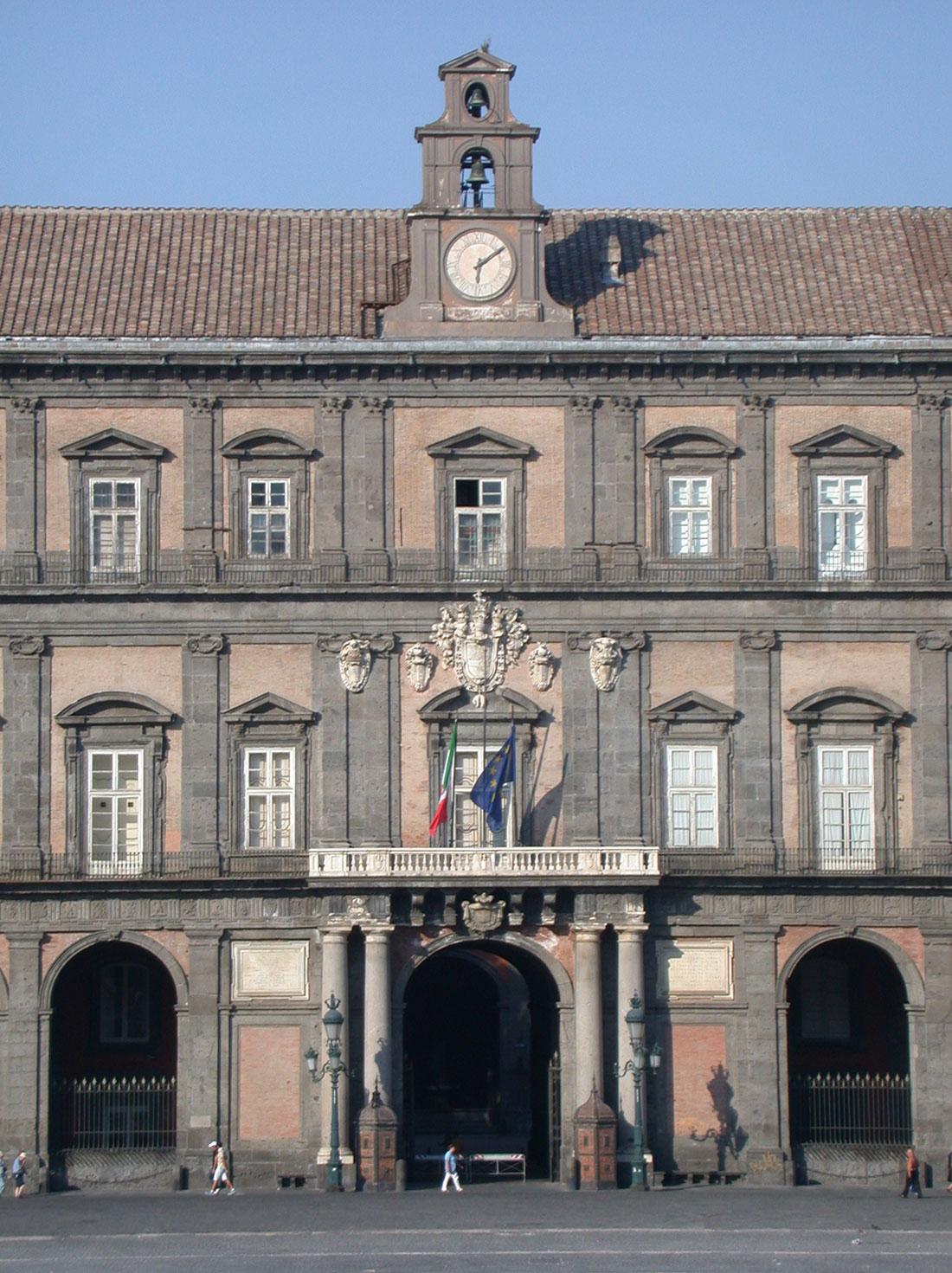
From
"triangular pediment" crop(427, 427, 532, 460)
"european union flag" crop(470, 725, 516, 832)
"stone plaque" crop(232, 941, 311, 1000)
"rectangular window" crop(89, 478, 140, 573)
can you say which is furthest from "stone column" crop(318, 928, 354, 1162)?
"triangular pediment" crop(427, 427, 532, 460)

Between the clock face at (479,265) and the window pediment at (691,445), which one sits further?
the clock face at (479,265)

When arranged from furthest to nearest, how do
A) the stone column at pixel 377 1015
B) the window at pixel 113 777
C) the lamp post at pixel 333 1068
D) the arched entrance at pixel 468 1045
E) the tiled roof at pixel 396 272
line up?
the arched entrance at pixel 468 1045, the tiled roof at pixel 396 272, the window at pixel 113 777, the stone column at pixel 377 1015, the lamp post at pixel 333 1068

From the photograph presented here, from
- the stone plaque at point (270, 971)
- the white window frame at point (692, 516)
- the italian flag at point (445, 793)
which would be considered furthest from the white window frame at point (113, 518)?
the white window frame at point (692, 516)

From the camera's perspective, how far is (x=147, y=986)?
67.2 m

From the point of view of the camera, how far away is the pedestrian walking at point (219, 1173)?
6203 cm

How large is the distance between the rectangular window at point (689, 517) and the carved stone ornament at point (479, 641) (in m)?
4.16

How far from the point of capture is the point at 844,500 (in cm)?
6562

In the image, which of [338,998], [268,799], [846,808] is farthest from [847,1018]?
[268,799]

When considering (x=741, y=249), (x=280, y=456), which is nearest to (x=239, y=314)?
(x=280, y=456)

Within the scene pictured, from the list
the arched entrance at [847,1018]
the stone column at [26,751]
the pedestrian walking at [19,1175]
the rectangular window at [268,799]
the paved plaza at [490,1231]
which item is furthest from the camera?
the arched entrance at [847,1018]

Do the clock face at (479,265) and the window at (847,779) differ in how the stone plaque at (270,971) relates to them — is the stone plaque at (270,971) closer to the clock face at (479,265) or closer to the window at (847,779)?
the window at (847,779)

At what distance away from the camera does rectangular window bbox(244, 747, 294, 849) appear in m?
64.5

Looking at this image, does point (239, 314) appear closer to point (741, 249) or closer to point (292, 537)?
point (292, 537)

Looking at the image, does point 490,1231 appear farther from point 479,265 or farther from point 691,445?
point 479,265
